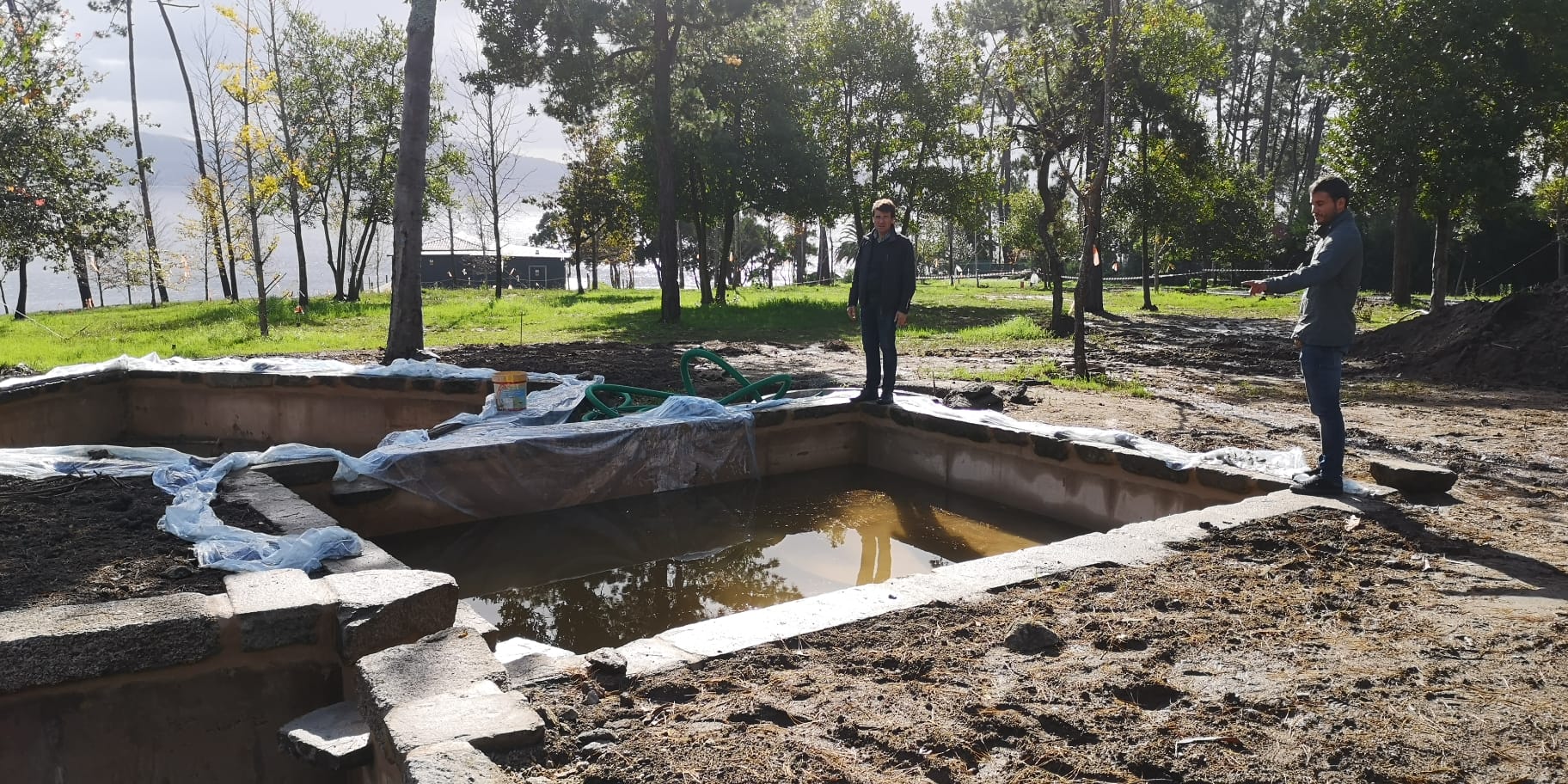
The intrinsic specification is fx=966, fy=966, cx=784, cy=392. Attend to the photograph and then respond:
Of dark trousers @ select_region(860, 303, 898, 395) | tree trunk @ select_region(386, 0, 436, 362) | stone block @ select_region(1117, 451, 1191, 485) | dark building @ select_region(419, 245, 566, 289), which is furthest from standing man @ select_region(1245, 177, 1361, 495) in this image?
dark building @ select_region(419, 245, 566, 289)

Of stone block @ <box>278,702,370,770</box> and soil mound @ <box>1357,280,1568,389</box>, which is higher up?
soil mound @ <box>1357,280,1568,389</box>

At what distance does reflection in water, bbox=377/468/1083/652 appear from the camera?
476 centimetres

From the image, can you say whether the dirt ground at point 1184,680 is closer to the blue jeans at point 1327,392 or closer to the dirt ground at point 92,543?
the dirt ground at point 92,543

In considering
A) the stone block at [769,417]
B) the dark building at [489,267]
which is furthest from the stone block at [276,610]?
the dark building at [489,267]

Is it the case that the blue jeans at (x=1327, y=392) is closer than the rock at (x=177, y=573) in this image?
No

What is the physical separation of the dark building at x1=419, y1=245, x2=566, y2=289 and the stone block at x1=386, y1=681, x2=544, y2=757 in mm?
41786

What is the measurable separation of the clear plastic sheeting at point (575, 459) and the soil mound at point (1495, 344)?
8.37 metres

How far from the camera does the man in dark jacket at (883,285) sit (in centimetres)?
706

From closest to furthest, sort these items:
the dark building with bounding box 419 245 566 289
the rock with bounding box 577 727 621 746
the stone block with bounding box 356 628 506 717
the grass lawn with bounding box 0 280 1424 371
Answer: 1. the rock with bounding box 577 727 621 746
2. the stone block with bounding box 356 628 506 717
3. the grass lawn with bounding box 0 280 1424 371
4. the dark building with bounding box 419 245 566 289

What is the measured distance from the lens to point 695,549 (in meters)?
5.66

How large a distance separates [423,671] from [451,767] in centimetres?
61

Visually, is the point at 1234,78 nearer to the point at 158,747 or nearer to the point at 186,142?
the point at 186,142

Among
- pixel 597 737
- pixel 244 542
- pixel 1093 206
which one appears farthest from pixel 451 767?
pixel 1093 206

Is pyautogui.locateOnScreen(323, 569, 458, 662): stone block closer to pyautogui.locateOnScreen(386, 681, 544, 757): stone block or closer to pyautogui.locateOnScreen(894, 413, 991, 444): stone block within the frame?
pyautogui.locateOnScreen(386, 681, 544, 757): stone block
